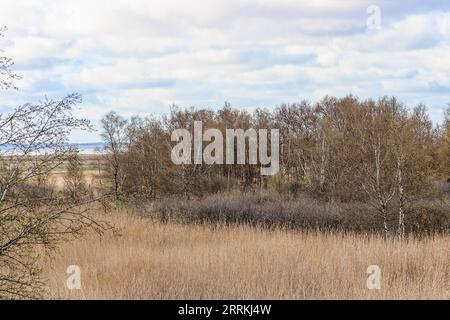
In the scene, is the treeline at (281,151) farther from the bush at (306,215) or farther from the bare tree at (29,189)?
the bare tree at (29,189)

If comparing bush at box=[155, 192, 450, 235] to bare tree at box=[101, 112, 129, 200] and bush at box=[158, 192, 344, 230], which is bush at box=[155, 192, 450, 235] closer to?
bush at box=[158, 192, 344, 230]

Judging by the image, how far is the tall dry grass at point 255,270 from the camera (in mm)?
7570

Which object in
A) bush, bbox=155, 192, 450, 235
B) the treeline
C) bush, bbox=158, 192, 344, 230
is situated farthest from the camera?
the treeline

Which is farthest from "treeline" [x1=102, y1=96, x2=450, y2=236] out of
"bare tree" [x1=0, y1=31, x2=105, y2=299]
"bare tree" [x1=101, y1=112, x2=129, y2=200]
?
"bare tree" [x1=0, y1=31, x2=105, y2=299]

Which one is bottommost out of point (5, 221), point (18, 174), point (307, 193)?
point (307, 193)

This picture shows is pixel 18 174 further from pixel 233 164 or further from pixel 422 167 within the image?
pixel 233 164

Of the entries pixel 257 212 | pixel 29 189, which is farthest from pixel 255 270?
pixel 257 212

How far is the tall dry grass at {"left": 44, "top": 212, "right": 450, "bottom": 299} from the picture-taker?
7570 mm

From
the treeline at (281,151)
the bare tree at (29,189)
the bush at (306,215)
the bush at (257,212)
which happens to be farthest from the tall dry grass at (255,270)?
the treeline at (281,151)

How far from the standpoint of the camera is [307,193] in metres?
31.3

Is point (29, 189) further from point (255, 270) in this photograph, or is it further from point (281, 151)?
point (281, 151)

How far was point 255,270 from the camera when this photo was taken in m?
8.97
